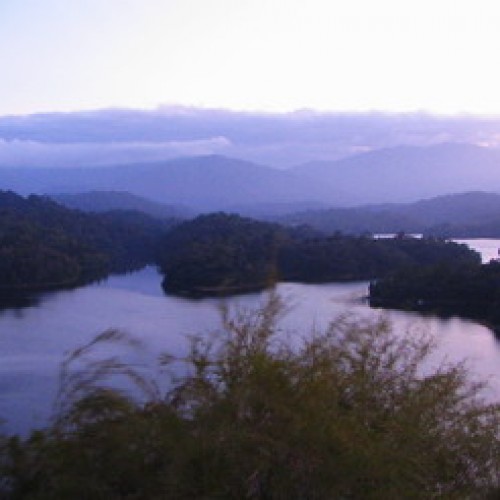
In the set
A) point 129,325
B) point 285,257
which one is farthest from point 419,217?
point 129,325

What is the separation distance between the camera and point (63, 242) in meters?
28.1

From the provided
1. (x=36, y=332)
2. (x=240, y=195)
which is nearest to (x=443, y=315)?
(x=36, y=332)

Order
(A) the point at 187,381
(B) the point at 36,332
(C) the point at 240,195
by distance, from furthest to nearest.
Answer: (C) the point at 240,195 < (B) the point at 36,332 < (A) the point at 187,381

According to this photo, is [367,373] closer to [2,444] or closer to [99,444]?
[99,444]

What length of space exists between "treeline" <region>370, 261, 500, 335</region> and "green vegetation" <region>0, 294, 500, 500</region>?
1526 cm

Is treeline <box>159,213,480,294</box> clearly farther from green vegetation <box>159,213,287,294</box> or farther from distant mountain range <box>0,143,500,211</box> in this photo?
distant mountain range <box>0,143,500,211</box>

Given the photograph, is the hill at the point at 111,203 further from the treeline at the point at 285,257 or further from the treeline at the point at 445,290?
the treeline at the point at 445,290

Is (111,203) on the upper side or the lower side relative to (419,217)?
upper

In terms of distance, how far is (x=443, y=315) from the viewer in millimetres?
17594

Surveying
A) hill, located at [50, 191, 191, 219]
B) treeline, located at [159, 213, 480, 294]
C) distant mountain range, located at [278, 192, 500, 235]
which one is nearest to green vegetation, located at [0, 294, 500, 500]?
treeline, located at [159, 213, 480, 294]

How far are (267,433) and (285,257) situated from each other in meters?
22.7

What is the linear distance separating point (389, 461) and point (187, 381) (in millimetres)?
718

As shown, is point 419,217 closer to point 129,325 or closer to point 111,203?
point 111,203

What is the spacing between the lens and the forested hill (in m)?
24.5
